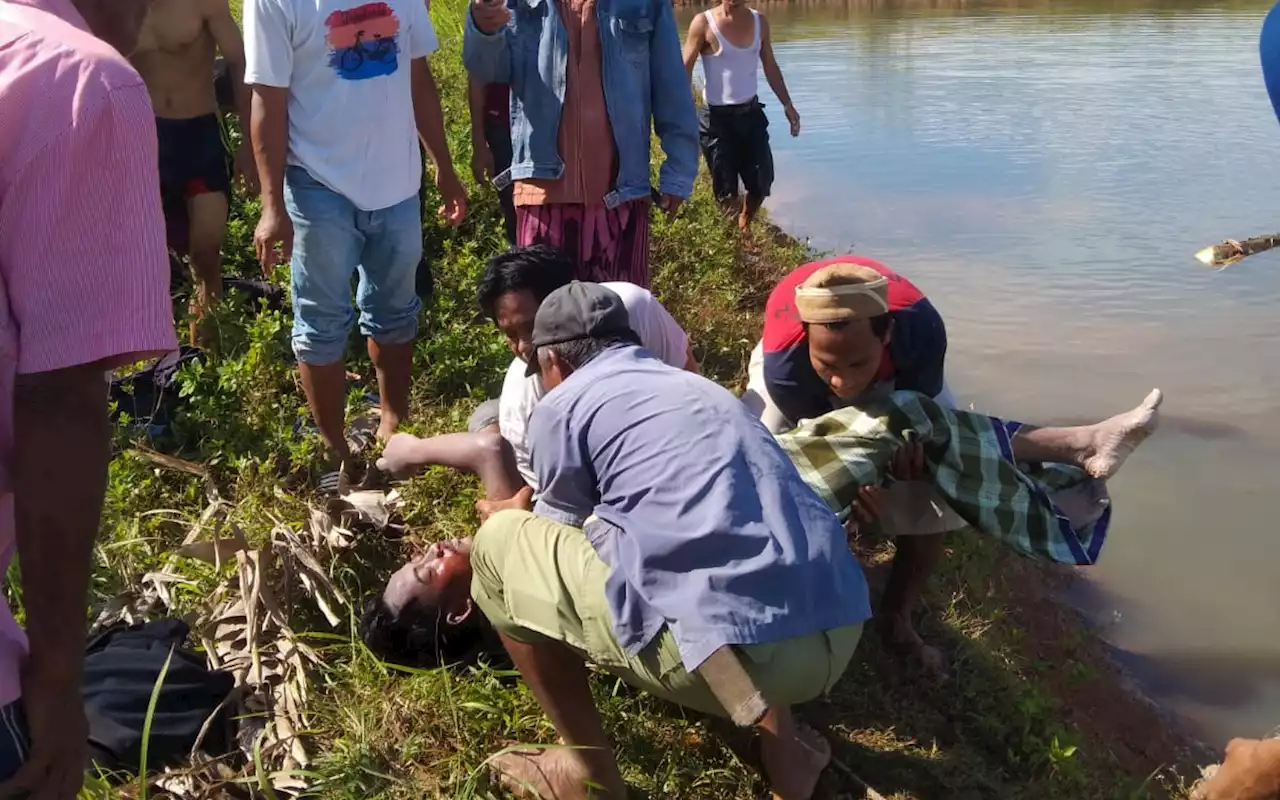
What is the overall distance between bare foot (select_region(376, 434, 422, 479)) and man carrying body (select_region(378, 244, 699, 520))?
3.9 inches

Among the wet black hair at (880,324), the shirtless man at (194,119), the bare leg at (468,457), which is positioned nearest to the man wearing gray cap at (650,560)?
the wet black hair at (880,324)

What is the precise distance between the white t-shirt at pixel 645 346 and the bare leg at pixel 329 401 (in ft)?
2.04

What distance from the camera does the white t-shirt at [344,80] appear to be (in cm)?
321

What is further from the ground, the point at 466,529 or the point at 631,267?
the point at 631,267

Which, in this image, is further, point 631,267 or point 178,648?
point 631,267

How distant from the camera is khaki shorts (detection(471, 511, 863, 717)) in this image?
2.11 m

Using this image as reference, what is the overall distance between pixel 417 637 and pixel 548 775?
0.60 meters

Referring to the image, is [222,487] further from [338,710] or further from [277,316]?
[338,710]

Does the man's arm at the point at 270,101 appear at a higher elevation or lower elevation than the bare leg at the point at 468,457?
higher

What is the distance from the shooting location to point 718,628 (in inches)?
80.0

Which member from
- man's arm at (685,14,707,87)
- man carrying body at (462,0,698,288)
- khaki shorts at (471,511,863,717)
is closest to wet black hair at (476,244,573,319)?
man carrying body at (462,0,698,288)

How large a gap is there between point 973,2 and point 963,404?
19.7 metres

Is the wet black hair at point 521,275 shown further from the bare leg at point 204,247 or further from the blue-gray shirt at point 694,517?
the bare leg at point 204,247

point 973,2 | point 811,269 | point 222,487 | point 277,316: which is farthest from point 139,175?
point 973,2
